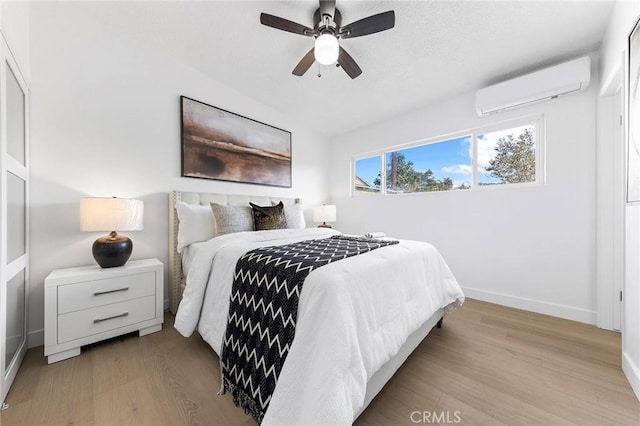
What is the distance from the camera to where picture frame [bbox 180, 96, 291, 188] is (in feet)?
8.29

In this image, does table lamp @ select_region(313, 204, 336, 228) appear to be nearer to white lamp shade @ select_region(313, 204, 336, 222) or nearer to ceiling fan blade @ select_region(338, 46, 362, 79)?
white lamp shade @ select_region(313, 204, 336, 222)

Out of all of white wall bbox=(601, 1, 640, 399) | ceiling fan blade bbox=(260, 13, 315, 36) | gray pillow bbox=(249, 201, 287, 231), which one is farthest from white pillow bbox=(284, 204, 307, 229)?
white wall bbox=(601, 1, 640, 399)

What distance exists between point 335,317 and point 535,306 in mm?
2645

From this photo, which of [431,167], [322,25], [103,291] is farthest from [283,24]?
[431,167]

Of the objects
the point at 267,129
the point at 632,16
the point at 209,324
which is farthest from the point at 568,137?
the point at 209,324

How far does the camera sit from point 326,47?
5.32 feet

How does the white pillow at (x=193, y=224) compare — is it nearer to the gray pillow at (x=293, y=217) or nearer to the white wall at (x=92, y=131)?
the white wall at (x=92, y=131)

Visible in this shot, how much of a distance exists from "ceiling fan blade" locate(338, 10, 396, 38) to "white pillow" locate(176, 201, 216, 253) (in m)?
1.98

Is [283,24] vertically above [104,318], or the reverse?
[283,24]

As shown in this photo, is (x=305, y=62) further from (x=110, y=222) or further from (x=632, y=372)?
(x=632, y=372)

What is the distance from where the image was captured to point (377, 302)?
1.18 meters

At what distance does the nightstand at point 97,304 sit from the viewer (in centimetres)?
152

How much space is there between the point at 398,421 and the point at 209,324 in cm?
121

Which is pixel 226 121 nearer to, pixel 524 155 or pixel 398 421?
pixel 398 421
